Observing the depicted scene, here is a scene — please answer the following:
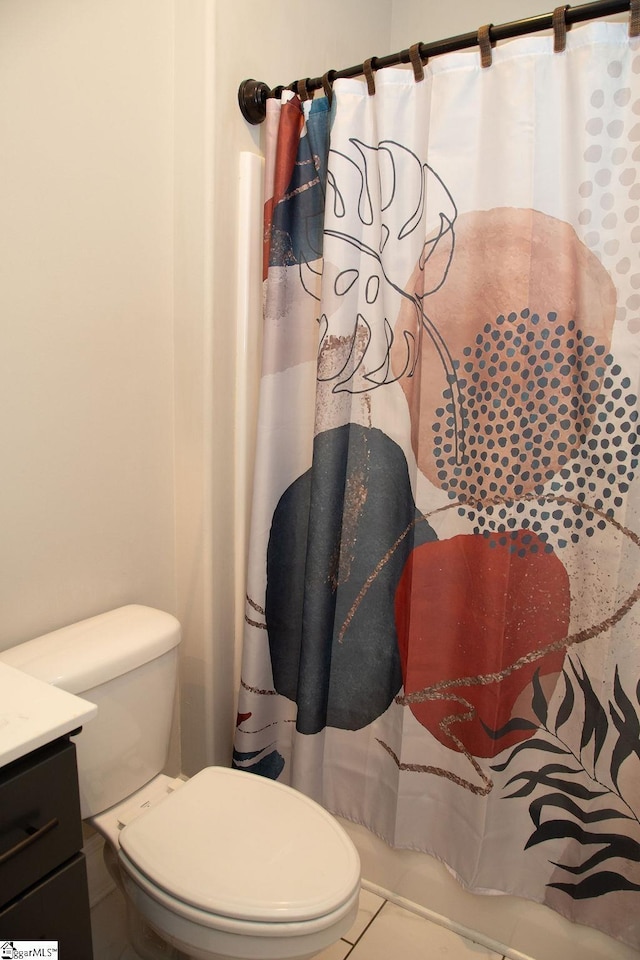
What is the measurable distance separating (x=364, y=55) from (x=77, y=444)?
4.86 feet

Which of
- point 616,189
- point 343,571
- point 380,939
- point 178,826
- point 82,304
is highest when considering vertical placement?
point 616,189

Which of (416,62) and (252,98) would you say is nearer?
(416,62)

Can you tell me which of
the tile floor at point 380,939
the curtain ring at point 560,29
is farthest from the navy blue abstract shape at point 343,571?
the curtain ring at point 560,29

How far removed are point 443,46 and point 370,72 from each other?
161 mm

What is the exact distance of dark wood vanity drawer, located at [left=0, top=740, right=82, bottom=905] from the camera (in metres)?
0.75

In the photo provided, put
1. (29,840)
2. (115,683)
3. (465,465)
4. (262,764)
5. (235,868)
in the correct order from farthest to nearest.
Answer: (262,764), (465,465), (115,683), (235,868), (29,840)

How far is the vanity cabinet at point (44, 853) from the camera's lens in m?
0.76

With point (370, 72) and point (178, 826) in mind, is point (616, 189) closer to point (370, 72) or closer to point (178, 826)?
point (370, 72)

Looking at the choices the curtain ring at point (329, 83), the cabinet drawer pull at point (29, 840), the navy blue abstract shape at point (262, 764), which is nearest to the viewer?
the cabinet drawer pull at point (29, 840)

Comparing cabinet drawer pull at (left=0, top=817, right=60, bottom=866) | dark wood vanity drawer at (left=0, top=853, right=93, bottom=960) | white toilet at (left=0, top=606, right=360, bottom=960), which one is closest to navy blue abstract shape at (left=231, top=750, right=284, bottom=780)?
white toilet at (left=0, top=606, right=360, bottom=960)

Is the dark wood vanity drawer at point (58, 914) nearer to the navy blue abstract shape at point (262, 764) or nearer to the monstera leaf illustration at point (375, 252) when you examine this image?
the navy blue abstract shape at point (262, 764)

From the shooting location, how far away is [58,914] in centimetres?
83

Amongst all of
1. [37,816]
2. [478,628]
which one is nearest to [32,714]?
[37,816]

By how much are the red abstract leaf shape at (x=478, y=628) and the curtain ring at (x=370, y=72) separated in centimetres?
100
